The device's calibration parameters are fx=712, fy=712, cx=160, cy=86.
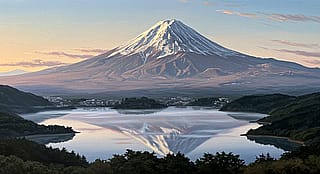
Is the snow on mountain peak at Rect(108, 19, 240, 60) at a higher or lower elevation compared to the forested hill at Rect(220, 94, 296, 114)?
higher

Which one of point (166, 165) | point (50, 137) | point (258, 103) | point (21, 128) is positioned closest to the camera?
point (166, 165)

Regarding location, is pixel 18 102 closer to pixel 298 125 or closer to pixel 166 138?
pixel 166 138

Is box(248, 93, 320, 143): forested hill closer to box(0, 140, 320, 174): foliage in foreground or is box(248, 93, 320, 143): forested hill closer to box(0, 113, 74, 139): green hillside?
box(0, 113, 74, 139): green hillside

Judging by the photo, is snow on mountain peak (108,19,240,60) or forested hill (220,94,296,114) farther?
snow on mountain peak (108,19,240,60)

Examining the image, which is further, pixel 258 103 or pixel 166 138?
pixel 258 103

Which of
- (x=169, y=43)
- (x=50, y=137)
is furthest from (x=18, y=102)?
(x=169, y=43)

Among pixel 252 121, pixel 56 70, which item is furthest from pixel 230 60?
pixel 252 121

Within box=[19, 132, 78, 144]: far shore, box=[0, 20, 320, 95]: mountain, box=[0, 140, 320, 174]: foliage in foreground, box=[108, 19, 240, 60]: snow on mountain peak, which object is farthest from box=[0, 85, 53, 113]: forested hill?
box=[108, 19, 240, 60]: snow on mountain peak

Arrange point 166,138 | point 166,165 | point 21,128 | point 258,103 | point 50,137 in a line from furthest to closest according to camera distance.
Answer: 1. point 258,103
2. point 21,128
3. point 50,137
4. point 166,138
5. point 166,165
